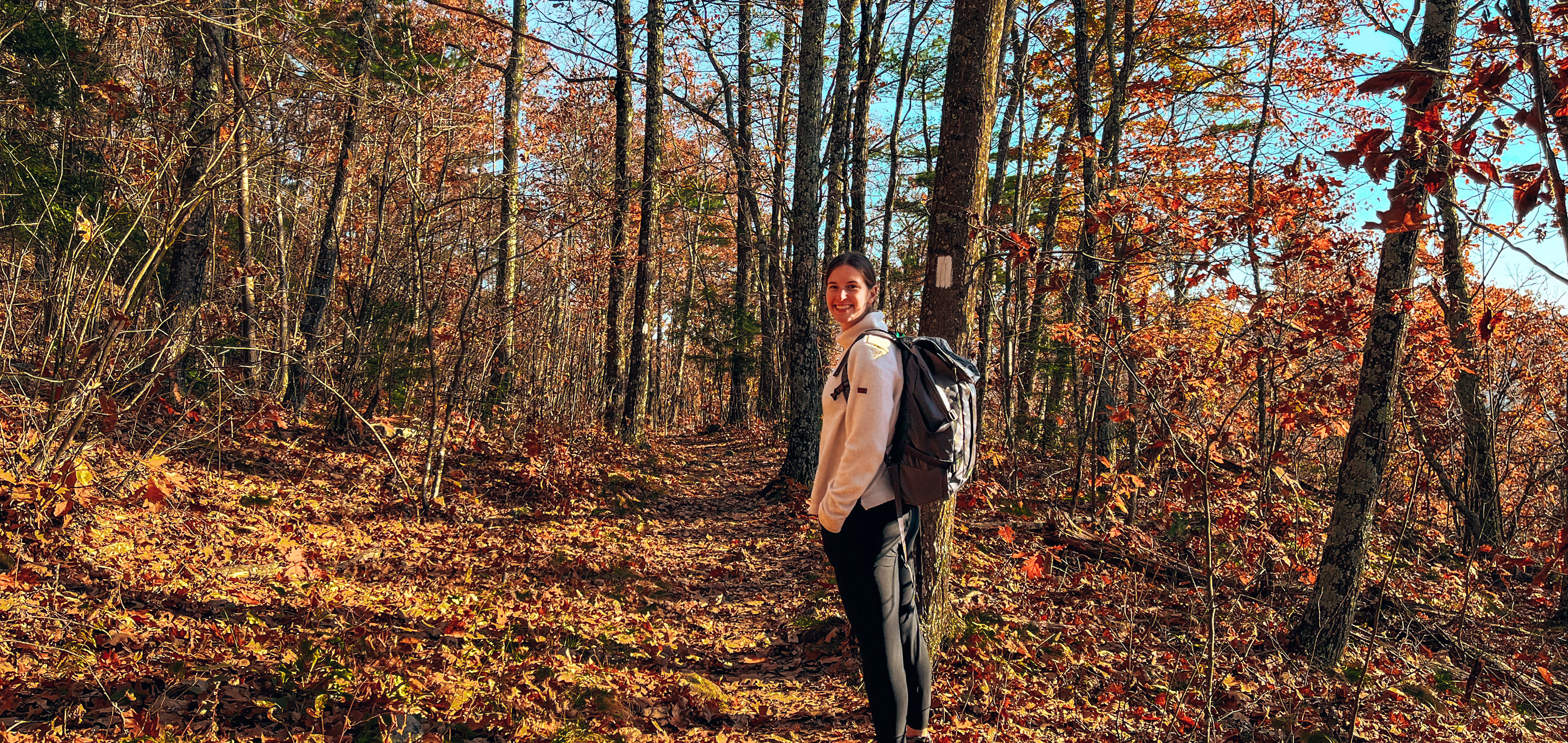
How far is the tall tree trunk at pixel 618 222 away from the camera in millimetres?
10773

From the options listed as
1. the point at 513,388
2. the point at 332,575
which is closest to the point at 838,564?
the point at 332,575

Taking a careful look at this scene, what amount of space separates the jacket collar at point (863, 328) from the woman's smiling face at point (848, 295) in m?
0.03

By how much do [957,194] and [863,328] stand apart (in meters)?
1.44

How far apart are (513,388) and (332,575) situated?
4727mm

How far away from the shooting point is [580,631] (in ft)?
15.4

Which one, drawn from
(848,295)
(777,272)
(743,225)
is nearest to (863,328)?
(848,295)

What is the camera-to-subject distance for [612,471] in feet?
28.6

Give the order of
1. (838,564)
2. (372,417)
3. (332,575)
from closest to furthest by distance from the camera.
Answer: (838,564), (332,575), (372,417)

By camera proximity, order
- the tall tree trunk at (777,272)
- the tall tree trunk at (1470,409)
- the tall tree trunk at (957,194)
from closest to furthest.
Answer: the tall tree trunk at (957,194) → the tall tree trunk at (1470,409) → the tall tree trunk at (777,272)

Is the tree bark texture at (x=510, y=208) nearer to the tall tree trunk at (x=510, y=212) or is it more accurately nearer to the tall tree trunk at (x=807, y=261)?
the tall tree trunk at (x=510, y=212)

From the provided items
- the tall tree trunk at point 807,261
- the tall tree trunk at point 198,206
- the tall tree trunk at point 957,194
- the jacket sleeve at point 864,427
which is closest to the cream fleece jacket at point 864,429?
the jacket sleeve at point 864,427

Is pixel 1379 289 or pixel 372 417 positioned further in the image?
pixel 372 417

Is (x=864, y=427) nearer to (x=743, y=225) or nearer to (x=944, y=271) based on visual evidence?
(x=944, y=271)

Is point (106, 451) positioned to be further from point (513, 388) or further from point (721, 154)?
point (721, 154)
